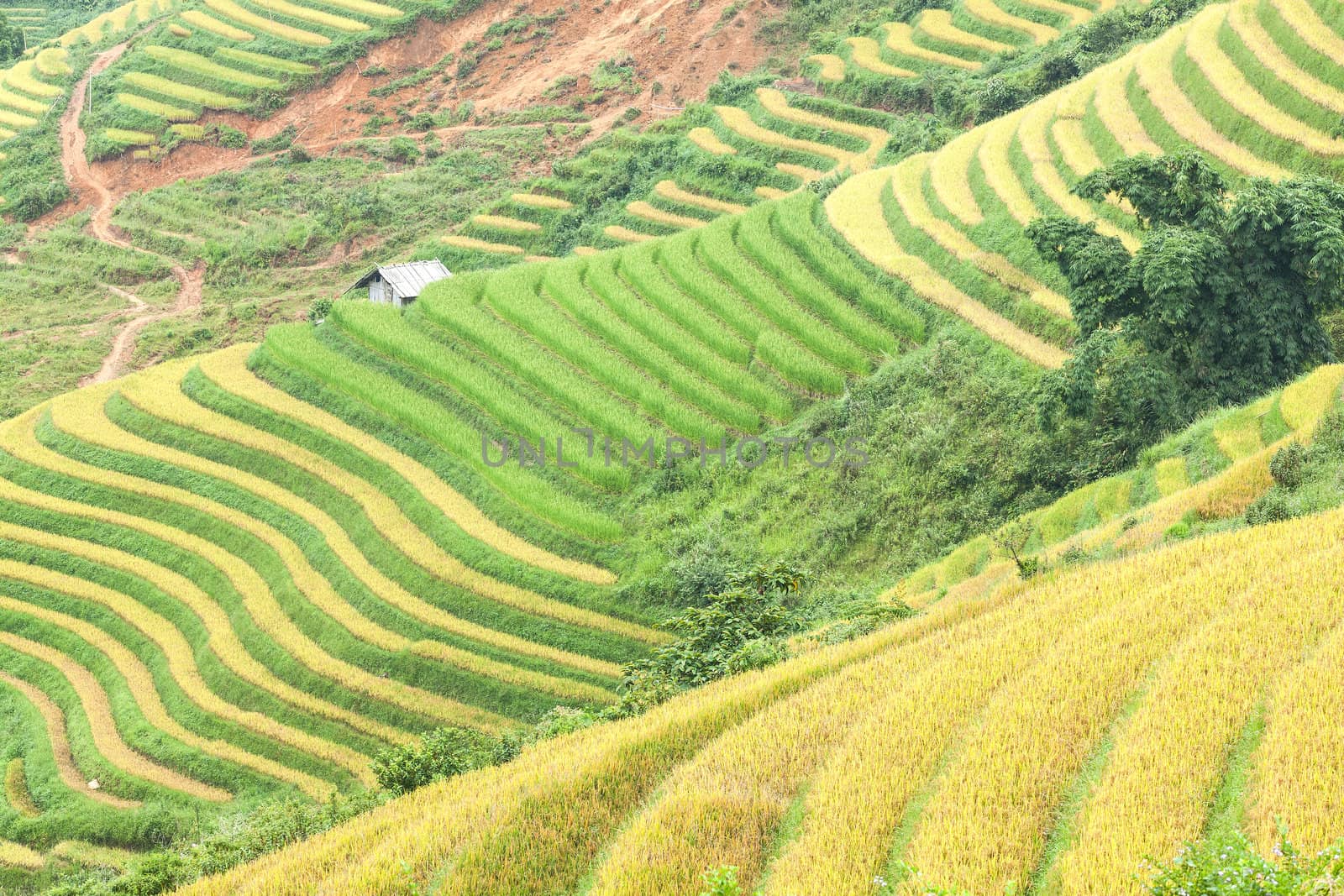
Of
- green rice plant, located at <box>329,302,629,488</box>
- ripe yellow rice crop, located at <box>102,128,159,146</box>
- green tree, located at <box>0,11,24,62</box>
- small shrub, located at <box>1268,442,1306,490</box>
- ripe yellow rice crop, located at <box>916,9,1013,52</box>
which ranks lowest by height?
small shrub, located at <box>1268,442,1306,490</box>

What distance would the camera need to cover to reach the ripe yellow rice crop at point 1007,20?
36344 millimetres

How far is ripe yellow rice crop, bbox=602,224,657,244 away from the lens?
3316 centimetres

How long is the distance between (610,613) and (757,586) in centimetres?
366

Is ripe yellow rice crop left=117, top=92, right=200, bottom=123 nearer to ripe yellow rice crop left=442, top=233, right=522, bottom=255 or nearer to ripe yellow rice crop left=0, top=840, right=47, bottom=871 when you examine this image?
ripe yellow rice crop left=442, top=233, right=522, bottom=255

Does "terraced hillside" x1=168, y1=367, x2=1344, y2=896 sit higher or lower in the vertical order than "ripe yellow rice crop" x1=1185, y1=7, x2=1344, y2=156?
lower

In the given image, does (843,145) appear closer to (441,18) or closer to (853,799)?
(441,18)

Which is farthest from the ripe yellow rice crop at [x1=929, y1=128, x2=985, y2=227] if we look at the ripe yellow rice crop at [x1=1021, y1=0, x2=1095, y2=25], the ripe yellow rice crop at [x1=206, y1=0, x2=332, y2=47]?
the ripe yellow rice crop at [x1=206, y1=0, x2=332, y2=47]

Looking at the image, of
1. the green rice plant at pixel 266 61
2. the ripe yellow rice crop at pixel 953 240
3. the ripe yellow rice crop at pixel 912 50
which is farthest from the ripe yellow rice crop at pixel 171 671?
the green rice plant at pixel 266 61

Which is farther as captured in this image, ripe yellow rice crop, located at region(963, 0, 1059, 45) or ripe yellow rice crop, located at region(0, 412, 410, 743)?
ripe yellow rice crop, located at region(963, 0, 1059, 45)

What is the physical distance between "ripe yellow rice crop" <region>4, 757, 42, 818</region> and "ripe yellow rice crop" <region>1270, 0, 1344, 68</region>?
25553 mm

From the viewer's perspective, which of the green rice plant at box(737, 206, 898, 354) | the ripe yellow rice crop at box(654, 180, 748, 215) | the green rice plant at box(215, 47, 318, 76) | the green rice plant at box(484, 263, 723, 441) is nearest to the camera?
the green rice plant at box(484, 263, 723, 441)

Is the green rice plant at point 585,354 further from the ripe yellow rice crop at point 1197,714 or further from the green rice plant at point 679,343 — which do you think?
the ripe yellow rice crop at point 1197,714

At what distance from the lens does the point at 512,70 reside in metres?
49.5

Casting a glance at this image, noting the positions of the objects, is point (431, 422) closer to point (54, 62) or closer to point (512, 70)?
point (512, 70)
